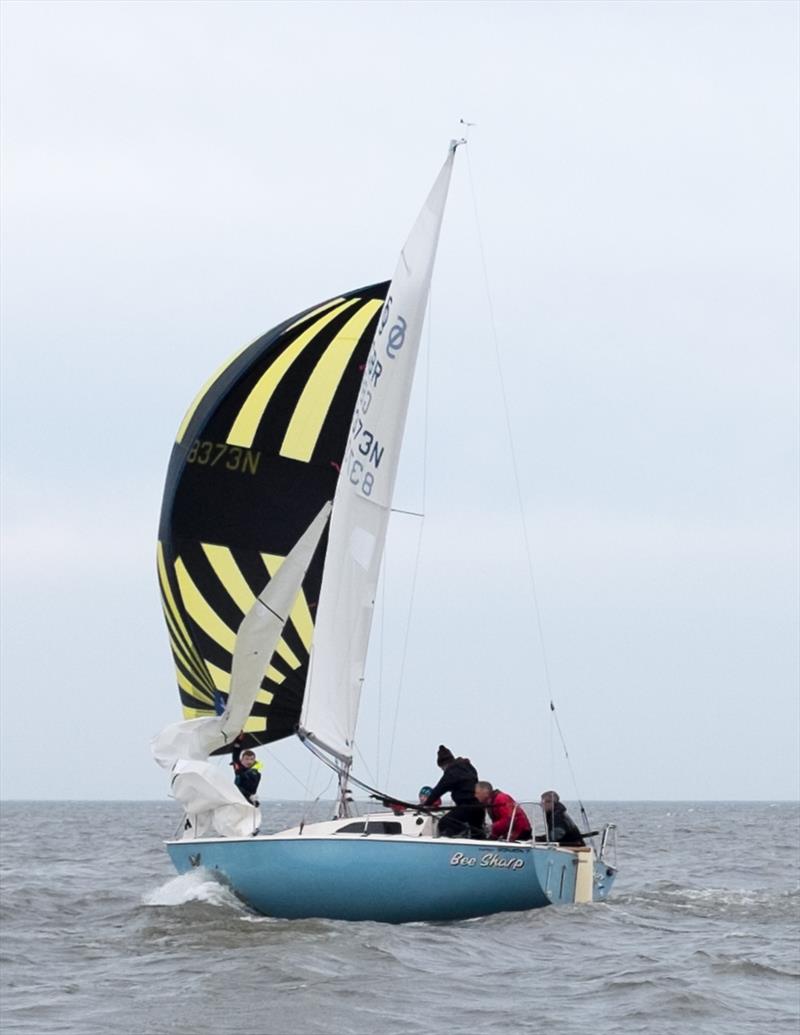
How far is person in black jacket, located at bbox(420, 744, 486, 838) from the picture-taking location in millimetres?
13719

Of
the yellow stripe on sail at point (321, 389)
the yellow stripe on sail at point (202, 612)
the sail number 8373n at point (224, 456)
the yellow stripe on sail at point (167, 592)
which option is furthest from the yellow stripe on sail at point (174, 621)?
the yellow stripe on sail at point (321, 389)

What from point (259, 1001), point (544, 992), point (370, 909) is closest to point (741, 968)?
point (544, 992)

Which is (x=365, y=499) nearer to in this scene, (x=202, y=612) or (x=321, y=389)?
(x=202, y=612)

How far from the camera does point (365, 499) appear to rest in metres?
15.0

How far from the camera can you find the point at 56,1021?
9938 millimetres

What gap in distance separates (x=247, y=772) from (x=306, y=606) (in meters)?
2.05

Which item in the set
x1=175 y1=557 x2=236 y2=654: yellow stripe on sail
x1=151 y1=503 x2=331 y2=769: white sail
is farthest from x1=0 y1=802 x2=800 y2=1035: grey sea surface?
x1=175 y1=557 x2=236 y2=654: yellow stripe on sail

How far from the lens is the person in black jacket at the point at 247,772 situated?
14.7 metres

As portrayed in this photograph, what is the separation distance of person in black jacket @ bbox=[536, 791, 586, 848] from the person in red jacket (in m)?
0.36

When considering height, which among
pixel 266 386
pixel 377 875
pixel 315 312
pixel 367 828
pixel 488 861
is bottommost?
pixel 377 875

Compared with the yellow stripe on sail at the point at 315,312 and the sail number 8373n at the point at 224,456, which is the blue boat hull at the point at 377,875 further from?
the yellow stripe on sail at the point at 315,312

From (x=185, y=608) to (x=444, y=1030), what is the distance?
7.19 m

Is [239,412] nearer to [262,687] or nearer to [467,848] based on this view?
[262,687]

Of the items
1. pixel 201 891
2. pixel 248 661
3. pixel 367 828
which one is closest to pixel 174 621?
pixel 248 661
